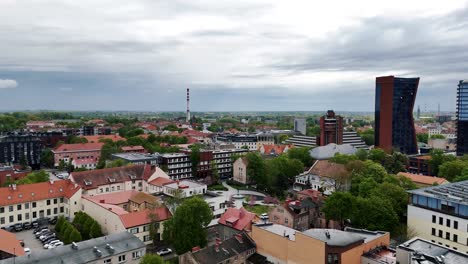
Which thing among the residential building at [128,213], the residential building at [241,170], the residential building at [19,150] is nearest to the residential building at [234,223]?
the residential building at [128,213]

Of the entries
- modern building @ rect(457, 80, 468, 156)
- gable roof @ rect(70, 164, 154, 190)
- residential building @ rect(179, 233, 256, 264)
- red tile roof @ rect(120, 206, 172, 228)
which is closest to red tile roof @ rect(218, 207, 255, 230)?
residential building @ rect(179, 233, 256, 264)

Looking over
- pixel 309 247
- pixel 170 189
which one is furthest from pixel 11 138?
pixel 309 247

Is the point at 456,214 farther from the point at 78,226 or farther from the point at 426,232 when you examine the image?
the point at 78,226

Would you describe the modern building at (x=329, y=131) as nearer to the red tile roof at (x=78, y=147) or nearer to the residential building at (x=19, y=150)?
the red tile roof at (x=78, y=147)

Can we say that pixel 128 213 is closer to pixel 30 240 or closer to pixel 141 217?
pixel 141 217

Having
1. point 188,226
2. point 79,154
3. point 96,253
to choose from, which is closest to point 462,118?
point 188,226
